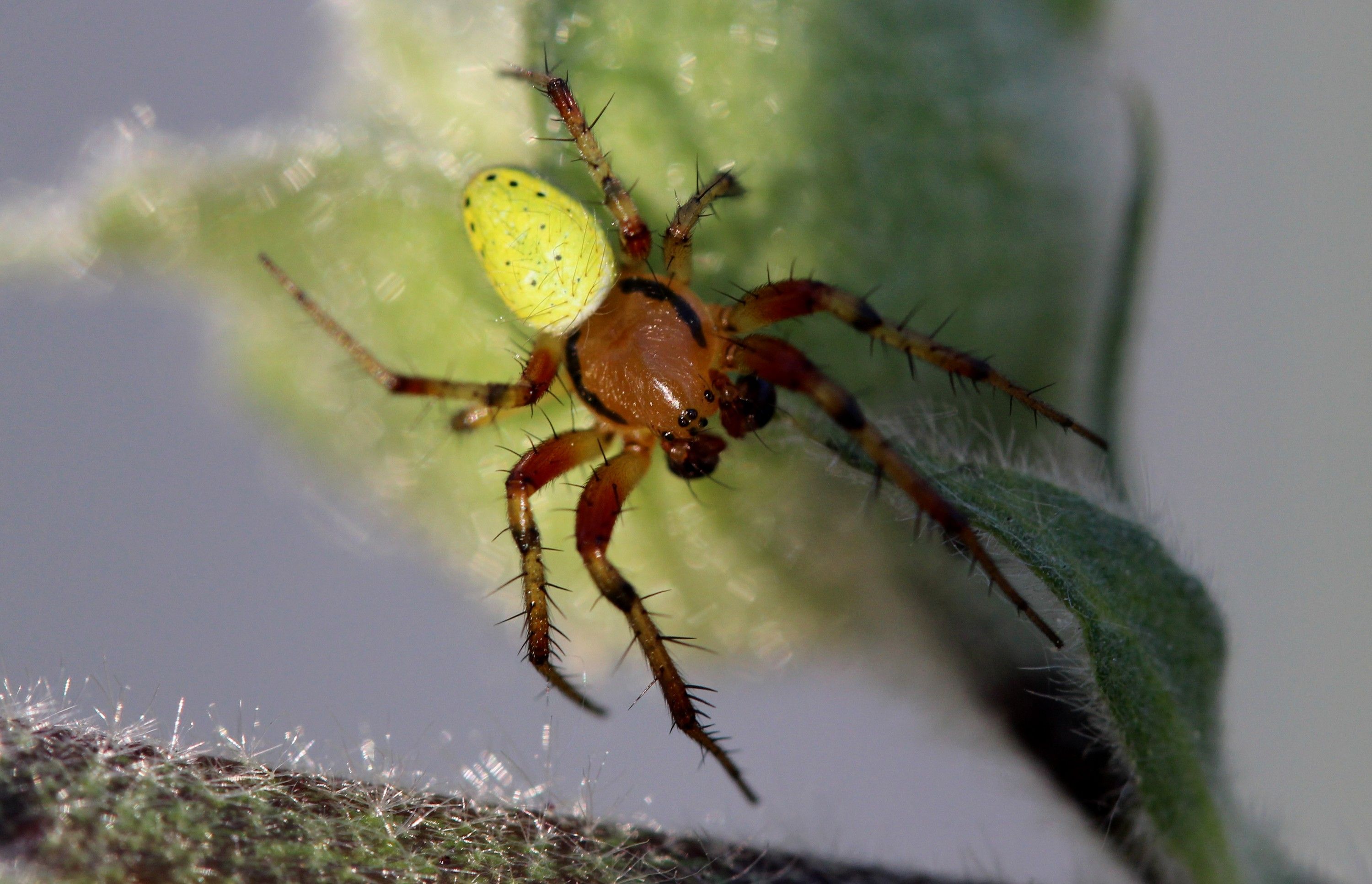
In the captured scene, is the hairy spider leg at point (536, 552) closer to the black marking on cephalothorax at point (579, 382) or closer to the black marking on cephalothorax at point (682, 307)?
the black marking on cephalothorax at point (579, 382)

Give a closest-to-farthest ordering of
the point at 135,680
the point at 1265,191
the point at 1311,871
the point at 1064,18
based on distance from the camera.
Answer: the point at 1311,871 → the point at 1064,18 → the point at 135,680 → the point at 1265,191

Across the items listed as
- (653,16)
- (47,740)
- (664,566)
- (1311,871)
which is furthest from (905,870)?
(653,16)

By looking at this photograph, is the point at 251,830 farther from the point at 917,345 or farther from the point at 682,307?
the point at 682,307

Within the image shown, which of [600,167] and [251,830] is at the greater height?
[600,167]

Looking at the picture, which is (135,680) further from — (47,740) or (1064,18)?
(1064,18)

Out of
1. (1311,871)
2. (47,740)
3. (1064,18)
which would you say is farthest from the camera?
(1064,18)

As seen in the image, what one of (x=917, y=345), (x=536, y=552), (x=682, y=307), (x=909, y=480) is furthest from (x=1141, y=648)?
(x=682, y=307)

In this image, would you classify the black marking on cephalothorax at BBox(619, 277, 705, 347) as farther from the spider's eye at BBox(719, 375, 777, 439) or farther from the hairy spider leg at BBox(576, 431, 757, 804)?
the hairy spider leg at BBox(576, 431, 757, 804)
